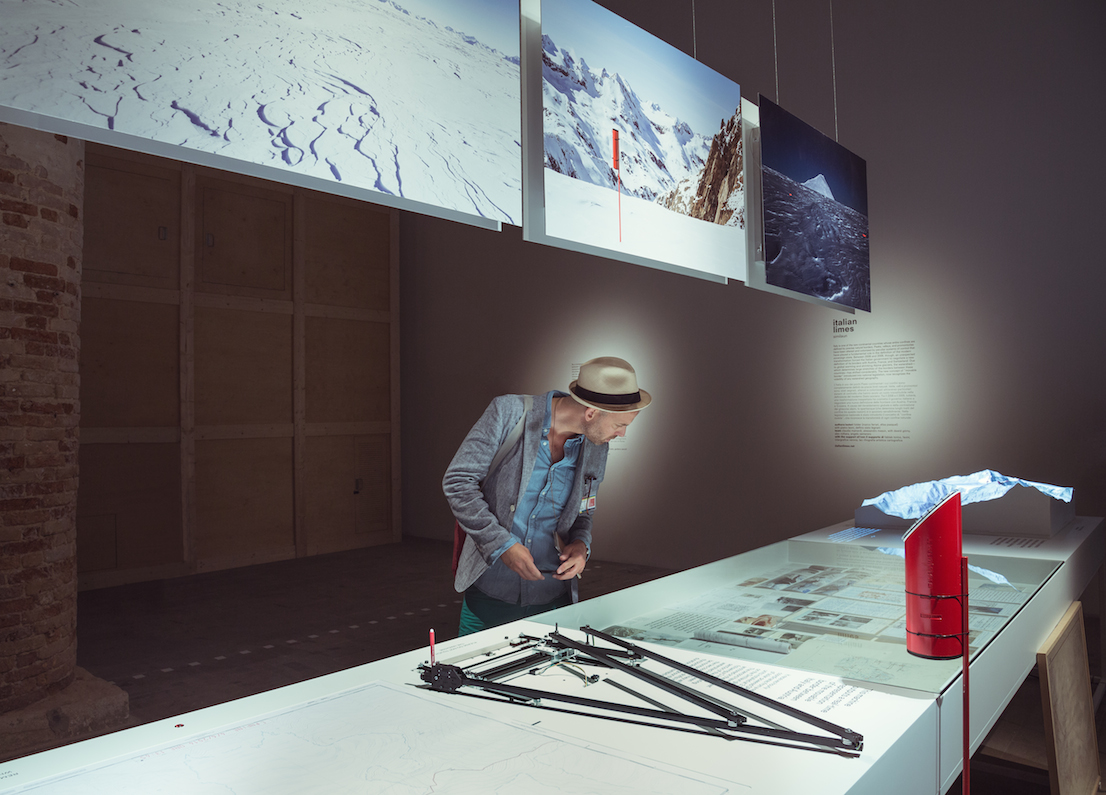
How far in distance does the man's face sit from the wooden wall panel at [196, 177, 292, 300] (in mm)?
6007

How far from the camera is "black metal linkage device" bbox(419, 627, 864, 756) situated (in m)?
1.08

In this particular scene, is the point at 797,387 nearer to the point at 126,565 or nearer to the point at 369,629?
the point at 369,629

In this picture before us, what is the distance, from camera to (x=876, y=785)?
1.02 meters

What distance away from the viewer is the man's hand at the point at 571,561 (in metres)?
2.37

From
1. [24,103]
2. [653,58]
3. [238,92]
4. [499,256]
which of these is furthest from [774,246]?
[499,256]

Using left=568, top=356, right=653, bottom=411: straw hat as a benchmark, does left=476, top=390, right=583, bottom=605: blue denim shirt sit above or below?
below

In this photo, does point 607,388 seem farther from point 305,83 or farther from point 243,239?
point 243,239

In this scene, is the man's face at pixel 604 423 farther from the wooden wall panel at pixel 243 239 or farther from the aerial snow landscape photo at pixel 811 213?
the wooden wall panel at pixel 243 239

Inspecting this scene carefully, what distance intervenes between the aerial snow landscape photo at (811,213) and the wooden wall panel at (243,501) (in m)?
6.15

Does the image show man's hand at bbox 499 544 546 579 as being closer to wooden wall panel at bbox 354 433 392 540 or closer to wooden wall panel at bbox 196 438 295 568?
wooden wall panel at bbox 196 438 295 568

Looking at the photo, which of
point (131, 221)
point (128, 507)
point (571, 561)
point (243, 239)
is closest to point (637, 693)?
point (571, 561)

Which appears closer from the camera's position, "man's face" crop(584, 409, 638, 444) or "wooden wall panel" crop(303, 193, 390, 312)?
"man's face" crop(584, 409, 638, 444)

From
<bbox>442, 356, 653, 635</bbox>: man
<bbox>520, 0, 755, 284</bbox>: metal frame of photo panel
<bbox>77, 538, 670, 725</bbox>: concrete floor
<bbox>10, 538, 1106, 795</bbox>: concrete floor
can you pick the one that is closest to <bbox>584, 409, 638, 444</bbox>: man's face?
<bbox>442, 356, 653, 635</bbox>: man

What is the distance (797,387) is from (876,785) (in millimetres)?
5236
